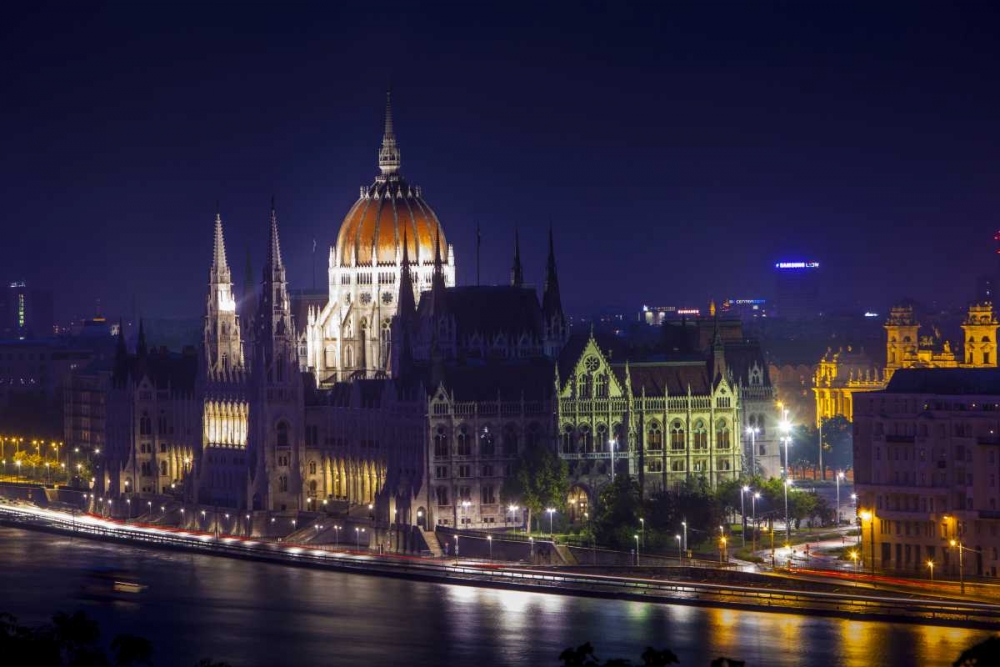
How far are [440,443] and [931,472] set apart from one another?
4111 centimetres

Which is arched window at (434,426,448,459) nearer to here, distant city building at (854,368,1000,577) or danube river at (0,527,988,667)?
danube river at (0,527,988,667)

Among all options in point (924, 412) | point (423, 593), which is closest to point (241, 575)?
point (423, 593)

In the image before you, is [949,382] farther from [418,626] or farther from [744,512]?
[418,626]

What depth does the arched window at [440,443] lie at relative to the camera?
198750 millimetres

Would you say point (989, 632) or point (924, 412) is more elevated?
point (924, 412)

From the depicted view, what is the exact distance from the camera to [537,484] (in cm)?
19600

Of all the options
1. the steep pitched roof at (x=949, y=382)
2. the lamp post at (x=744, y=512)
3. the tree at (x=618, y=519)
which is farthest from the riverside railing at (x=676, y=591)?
the steep pitched roof at (x=949, y=382)

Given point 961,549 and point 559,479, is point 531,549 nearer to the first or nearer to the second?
point 559,479

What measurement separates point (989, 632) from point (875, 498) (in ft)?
66.4

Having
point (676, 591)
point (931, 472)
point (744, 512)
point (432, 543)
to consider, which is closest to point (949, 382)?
point (931, 472)

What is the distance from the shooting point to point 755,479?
197 m

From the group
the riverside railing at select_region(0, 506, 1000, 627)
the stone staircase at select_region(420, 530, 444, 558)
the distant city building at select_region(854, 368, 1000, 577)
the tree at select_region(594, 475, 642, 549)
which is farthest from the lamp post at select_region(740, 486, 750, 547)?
the stone staircase at select_region(420, 530, 444, 558)

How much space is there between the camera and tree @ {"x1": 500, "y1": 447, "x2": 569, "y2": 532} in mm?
196000

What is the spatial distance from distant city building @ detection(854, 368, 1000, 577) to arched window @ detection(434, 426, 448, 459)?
33837mm
